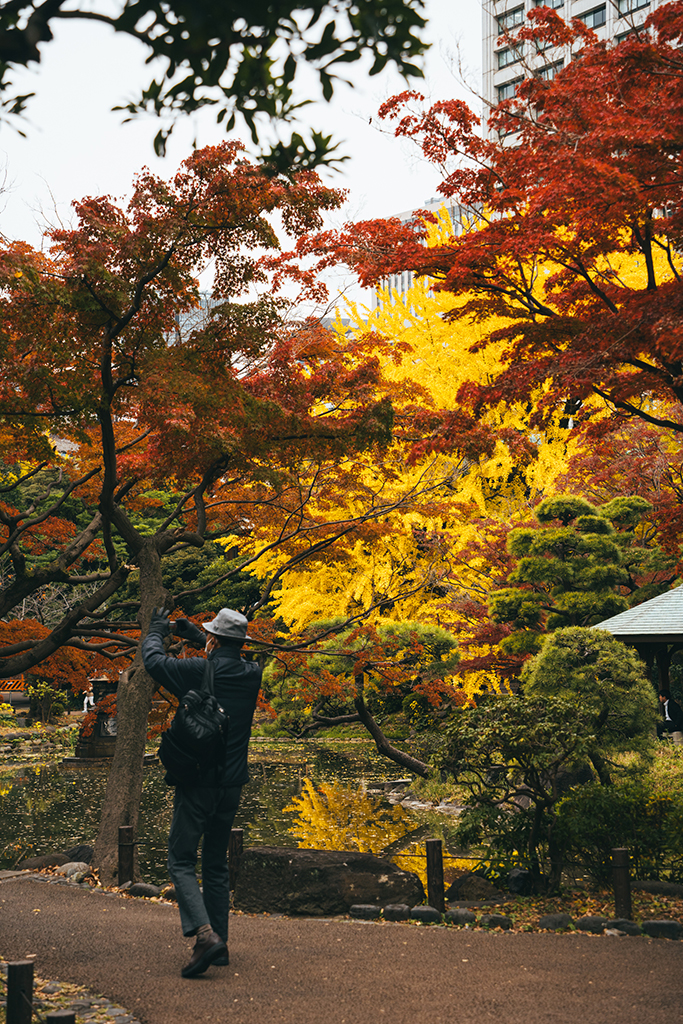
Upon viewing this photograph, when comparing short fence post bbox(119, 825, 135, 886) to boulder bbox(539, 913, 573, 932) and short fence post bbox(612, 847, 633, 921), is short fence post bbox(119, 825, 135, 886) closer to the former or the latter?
boulder bbox(539, 913, 573, 932)

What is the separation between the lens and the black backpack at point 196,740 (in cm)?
388

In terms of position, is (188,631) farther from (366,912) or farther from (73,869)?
(73,869)

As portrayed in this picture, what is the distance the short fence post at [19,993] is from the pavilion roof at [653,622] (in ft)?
25.2

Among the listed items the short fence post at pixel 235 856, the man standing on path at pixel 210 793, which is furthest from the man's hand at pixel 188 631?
the short fence post at pixel 235 856

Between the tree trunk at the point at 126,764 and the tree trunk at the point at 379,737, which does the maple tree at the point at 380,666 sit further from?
the tree trunk at the point at 126,764

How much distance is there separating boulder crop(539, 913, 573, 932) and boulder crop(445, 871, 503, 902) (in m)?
1.17

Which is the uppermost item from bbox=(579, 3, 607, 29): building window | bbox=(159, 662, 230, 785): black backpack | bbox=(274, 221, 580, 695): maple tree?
bbox=(579, 3, 607, 29): building window

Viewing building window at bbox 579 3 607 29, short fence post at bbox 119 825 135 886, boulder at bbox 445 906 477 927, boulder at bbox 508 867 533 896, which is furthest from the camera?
building window at bbox 579 3 607 29

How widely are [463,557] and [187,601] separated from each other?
1480cm

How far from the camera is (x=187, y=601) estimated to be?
27.9 meters

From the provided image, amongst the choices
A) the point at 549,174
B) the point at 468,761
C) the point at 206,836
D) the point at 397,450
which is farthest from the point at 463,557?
the point at 206,836

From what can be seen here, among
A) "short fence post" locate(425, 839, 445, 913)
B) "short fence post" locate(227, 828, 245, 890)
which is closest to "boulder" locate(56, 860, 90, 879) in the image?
"short fence post" locate(227, 828, 245, 890)

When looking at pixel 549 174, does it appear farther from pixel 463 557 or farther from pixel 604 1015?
pixel 463 557

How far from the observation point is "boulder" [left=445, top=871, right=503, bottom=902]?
692cm
